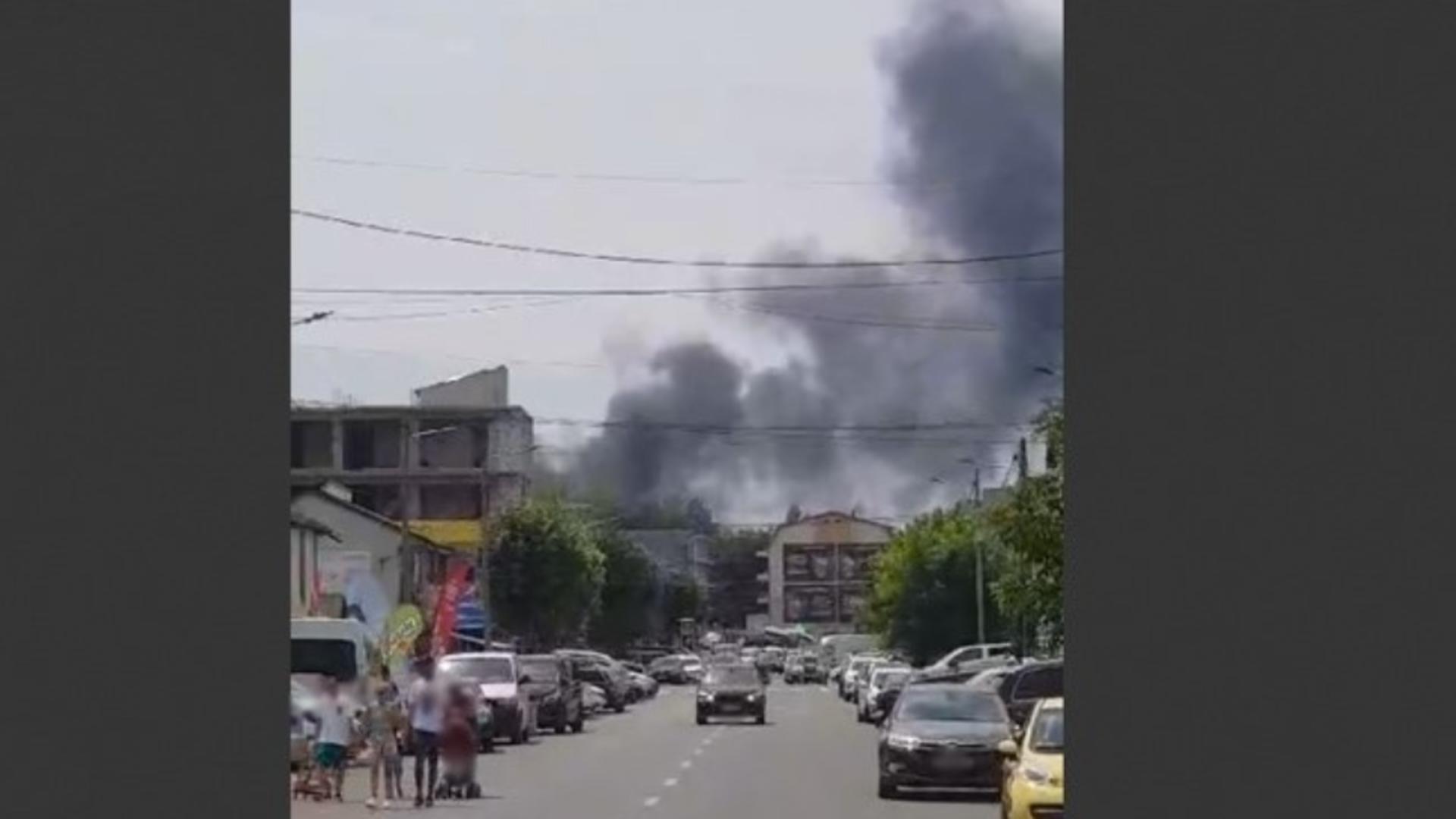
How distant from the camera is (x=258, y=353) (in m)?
13.3

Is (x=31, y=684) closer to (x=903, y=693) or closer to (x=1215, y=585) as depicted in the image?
(x=1215, y=585)

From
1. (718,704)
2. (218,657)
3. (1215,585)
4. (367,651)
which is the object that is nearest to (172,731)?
(218,657)

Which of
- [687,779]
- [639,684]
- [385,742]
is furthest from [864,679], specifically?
[385,742]

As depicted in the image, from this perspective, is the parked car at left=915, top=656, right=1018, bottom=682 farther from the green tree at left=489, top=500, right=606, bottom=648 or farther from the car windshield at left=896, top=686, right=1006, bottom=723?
the green tree at left=489, top=500, right=606, bottom=648

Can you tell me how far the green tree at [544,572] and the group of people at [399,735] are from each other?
3431 centimetres

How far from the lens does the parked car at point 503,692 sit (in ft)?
147

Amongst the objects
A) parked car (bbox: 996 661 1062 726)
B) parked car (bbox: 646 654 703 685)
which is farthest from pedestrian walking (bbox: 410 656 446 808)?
parked car (bbox: 646 654 703 685)

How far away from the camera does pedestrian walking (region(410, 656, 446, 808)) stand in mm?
30062

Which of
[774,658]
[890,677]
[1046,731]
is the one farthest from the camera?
[774,658]

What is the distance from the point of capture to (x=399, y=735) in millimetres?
31250

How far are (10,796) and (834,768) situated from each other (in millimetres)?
25980

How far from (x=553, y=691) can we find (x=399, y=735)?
70.1 feet

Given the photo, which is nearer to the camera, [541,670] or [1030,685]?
[1030,685]

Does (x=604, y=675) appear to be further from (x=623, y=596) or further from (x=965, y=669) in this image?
(x=623, y=596)
